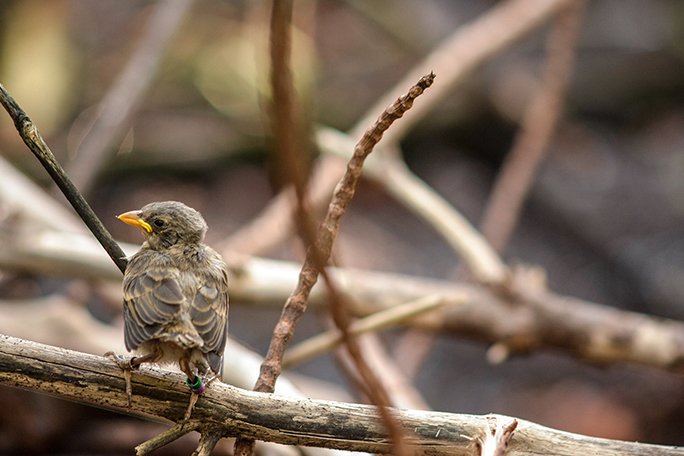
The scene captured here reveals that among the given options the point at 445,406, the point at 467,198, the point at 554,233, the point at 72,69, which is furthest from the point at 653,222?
the point at 72,69

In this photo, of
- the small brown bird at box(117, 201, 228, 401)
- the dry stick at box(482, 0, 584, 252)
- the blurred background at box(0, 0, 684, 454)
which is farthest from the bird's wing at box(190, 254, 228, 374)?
the blurred background at box(0, 0, 684, 454)

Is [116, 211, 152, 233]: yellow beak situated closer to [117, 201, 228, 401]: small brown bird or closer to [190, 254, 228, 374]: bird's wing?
[117, 201, 228, 401]: small brown bird

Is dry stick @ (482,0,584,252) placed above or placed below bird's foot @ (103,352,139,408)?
above

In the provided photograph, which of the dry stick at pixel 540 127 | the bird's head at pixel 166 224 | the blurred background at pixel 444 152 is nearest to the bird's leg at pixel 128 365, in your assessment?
the bird's head at pixel 166 224

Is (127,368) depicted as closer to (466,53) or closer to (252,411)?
(252,411)

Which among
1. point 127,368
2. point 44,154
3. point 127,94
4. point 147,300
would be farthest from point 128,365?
point 127,94

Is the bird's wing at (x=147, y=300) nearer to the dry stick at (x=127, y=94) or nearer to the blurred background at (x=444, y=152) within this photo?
the dry stick at (x=127, y=94)
